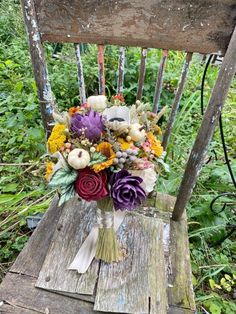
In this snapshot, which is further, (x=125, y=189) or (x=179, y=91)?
(x=179, y=91)

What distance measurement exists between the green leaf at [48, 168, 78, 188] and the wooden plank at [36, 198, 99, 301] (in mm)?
254

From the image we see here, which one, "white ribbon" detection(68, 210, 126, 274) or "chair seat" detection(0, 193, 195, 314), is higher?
"white ribbon" detection(68, 210, 126, 274)

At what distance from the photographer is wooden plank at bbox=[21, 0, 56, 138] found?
29.8 inches

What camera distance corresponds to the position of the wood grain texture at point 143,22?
27.4 inches

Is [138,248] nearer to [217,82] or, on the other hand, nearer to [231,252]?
[217,82]

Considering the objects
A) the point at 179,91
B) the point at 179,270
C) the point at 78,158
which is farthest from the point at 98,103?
the point at 179,270

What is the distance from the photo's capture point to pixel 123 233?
877 mm

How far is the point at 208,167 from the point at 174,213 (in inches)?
23.9

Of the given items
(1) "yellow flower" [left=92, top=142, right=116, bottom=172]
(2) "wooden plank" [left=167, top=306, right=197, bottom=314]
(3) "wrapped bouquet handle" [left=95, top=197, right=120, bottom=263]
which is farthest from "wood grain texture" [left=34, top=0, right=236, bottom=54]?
(2) "wooden plank" [left=167, top=306, right=197, bottom=314]

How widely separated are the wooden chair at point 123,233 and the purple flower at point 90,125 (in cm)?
25

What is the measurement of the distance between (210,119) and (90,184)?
0.36 m

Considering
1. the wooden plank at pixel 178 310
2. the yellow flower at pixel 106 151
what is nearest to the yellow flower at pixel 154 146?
the yellow flower at pixel 106 151

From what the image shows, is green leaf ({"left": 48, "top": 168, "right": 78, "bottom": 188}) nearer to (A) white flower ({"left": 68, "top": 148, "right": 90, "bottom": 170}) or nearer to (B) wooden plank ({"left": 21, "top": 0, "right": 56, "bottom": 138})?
(A) white flower ({"left": 68, "top": 148, "right": 90, "bottom": 170})

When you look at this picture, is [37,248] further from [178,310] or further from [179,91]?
[179,91]
